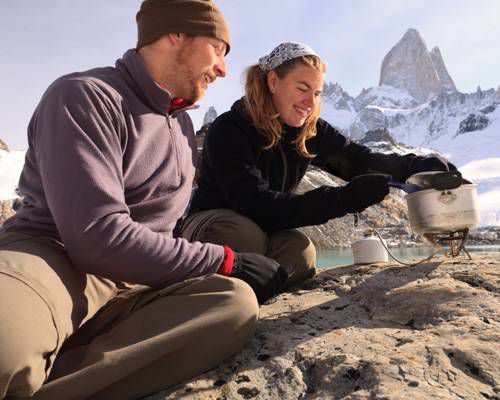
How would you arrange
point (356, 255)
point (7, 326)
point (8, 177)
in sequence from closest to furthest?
point (7, 326)
point (356, 255)
point (8, 177)

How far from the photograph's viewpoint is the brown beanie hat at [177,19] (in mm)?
2334

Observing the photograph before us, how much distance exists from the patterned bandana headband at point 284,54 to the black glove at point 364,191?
3.69ft

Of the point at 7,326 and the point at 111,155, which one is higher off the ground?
the point at 111,155

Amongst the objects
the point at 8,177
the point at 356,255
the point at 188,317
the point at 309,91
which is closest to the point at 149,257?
the point at 188,317

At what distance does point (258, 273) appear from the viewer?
7.56 ft

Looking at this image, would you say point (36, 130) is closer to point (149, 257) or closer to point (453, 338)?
point (149, 257)

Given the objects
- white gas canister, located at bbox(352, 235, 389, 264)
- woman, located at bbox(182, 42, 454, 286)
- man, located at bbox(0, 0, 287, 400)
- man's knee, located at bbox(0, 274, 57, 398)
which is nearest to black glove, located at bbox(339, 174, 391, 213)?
woman, located at bbox(182, 42, 454, 286)

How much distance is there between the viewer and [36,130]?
194cm

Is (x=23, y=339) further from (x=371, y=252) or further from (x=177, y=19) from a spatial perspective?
(x=371, y=252)

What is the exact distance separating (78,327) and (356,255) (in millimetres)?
2951

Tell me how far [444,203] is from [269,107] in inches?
54.6

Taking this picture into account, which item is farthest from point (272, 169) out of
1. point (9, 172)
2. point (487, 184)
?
point (487, 184)

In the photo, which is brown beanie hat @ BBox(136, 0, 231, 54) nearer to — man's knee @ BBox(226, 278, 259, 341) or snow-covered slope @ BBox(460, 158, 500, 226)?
man's knee @ BBox(226, 278, 259, 341)

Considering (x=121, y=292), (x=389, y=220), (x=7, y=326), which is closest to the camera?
(x=7, y=326)
